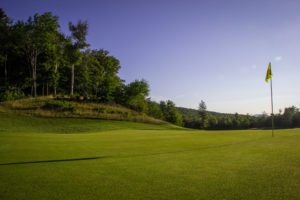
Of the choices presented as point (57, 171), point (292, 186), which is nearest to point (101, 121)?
point (57, 171)

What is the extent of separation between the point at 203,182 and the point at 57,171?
4.44 m

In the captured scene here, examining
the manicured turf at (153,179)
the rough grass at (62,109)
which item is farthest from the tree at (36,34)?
the manicured turf at (153,179)

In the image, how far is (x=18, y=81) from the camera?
65.6 metres

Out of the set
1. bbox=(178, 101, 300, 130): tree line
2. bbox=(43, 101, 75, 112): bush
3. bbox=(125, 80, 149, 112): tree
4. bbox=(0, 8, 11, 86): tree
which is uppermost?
bbox=(0, 8, 11, 86): tree

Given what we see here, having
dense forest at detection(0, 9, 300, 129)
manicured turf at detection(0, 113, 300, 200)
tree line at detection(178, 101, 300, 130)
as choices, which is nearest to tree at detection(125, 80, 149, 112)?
dense forest at detection(0, 9, 300, 129)

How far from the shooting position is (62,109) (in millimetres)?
49750

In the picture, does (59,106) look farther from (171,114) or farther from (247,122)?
(247,122)

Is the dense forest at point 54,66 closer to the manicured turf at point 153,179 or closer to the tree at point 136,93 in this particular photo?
the tree at point 136,93

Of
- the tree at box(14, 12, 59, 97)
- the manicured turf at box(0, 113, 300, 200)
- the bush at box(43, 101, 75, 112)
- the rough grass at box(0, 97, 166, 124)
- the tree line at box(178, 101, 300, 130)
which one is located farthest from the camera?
the tree line at box(178, 101, 300, 130)

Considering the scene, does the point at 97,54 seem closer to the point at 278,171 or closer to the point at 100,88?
the point at 100,88

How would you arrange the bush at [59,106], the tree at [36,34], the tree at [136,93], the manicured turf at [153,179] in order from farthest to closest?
1. the tree at [136,93]
2. the tree at [36,34]
3. the bush at [59,106]
4. the manicured turf at [153,179]

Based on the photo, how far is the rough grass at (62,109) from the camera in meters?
45.7

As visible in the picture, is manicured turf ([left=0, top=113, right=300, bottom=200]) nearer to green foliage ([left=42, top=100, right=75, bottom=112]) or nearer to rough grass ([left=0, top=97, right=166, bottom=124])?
rough grass ([left=0, top=97, right=166, bottom=124])

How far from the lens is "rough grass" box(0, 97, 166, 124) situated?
4566 centimetres
